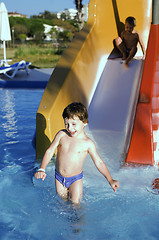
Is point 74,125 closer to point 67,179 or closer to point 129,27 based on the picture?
point 67,179

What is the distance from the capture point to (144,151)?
11.9 feet

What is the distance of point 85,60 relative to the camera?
4762mm

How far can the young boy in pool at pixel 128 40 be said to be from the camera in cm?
535

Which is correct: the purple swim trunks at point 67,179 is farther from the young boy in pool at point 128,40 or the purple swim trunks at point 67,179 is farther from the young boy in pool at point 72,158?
the young boy in pool at point 128,40

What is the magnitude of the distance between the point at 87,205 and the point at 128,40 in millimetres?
3374

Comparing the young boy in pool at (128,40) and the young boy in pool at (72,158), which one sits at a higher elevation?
the young boy in pool at (128,40)

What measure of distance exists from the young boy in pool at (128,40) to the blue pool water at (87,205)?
184 centimetres

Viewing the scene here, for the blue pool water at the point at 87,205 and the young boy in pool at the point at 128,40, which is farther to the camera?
the young boy in pool at the point at 128,40

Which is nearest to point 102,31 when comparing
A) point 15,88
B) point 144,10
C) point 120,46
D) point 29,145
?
point 120,46

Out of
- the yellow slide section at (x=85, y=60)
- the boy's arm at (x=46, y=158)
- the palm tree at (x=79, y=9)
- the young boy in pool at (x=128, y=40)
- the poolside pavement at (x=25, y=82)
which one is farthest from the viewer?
the palm tree at (x=79, y=9)

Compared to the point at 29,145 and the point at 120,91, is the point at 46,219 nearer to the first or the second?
the point at 29,145

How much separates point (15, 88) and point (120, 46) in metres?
4.77

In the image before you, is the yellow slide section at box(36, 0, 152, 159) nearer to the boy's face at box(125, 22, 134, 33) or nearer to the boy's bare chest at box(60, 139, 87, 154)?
the boy's face at box(125, 22, 134, 33)

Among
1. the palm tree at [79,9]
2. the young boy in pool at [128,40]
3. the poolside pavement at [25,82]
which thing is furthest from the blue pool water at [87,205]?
the palm tree at [79,9]
